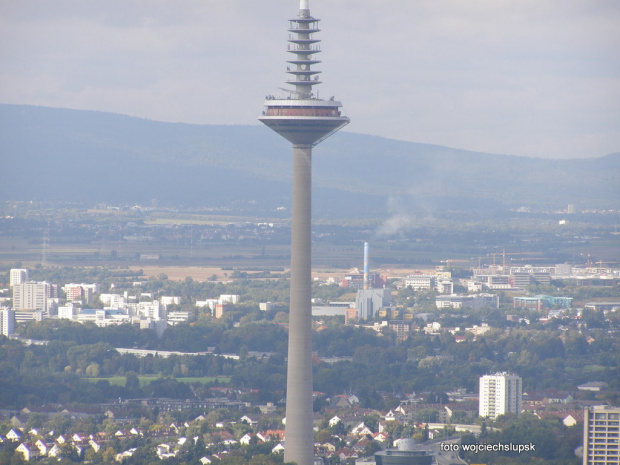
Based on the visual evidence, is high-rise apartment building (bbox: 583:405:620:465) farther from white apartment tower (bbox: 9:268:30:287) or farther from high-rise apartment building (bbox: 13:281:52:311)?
white apartment tower (bbox: 9:268:30:287)

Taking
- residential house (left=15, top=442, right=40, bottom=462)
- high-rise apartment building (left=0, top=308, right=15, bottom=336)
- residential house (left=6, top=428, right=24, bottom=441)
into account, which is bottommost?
residential house (left=15, top=442, right=40, bottom=462)

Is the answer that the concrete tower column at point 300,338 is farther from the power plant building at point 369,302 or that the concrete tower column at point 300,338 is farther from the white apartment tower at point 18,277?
the white apartment tower at point 18,277

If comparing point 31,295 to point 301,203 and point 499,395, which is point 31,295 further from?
point 301,203

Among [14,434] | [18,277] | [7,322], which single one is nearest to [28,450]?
[14,434]

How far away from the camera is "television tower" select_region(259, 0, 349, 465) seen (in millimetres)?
59594

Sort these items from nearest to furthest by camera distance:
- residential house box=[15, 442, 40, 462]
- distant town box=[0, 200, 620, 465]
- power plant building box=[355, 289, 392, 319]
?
1. residential house box=[15, 442, 40, 462]
2. distant town box=[0, 200, 620, 465]
3. power plant building box=[355, 289, 392, 319]

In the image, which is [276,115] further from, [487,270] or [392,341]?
[487,270]

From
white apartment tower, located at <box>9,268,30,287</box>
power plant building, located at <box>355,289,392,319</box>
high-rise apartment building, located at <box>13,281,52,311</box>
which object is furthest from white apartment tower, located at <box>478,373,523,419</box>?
white apartment tower, located at <box>9,268,30,287</box>

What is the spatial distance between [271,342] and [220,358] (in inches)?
464

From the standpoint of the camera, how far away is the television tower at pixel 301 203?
196 ft

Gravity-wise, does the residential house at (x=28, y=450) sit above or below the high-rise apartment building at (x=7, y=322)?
below

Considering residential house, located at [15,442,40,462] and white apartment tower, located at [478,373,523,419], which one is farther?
white apartment tower, located at [478,373,523,419]

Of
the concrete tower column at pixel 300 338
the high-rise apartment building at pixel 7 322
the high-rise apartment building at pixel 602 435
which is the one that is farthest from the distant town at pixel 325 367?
the concrete tower column at pixel 300 338

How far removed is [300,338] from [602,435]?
11.3 meters
